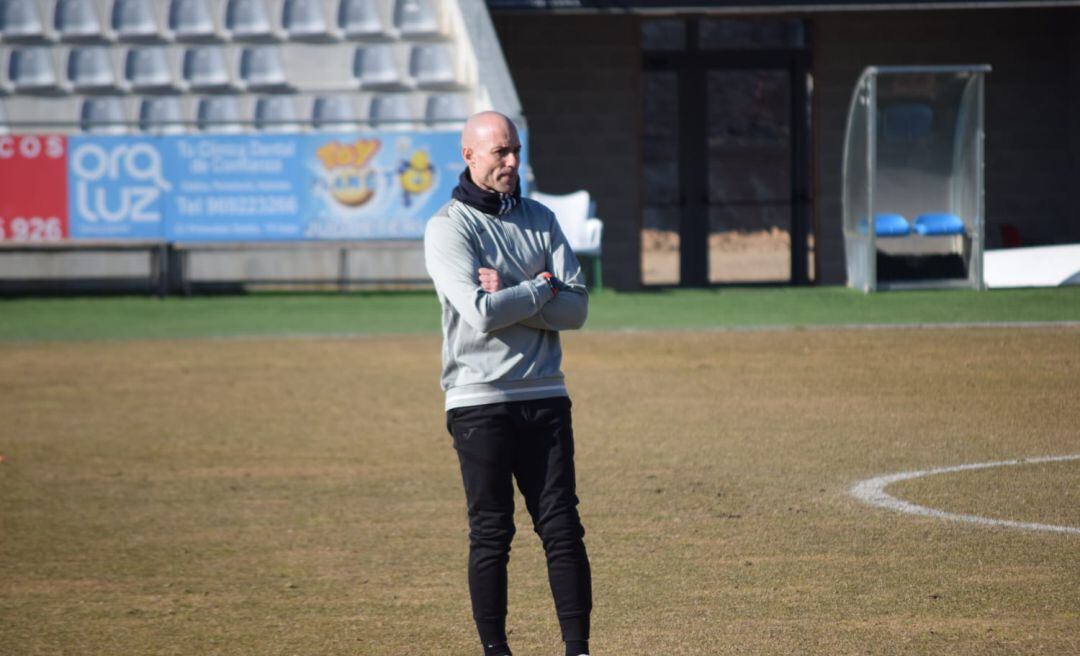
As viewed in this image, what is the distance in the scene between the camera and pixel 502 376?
5.11 m

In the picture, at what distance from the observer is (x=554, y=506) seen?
5.07 m

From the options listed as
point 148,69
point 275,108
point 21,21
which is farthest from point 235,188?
point 21,21

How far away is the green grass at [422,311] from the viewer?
1727 centimetres

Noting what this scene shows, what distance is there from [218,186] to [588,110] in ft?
21.8

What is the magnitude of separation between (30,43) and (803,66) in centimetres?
1216

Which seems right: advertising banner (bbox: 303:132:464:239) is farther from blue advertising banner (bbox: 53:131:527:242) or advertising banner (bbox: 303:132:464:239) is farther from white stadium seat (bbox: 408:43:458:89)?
white stadium seat (bbox: 408:43:458:89)

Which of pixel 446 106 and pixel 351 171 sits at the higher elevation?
pixel 446 106

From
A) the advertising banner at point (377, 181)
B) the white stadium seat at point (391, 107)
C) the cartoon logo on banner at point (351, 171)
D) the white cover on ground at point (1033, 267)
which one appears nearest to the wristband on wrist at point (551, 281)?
the advertising banner at point (377, 181)

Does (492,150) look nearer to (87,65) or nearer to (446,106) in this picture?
(446,106)

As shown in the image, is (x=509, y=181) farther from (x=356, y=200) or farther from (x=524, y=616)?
(x=356, y=200)

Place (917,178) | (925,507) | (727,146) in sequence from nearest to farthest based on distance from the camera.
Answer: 1. (925,507)
2. (917,178)
3. (727,146)

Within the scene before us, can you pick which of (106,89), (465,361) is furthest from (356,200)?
(465,361)

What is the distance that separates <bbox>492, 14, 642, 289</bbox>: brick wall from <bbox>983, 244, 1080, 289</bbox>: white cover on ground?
592 centimetres

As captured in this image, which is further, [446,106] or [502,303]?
[446,106]
